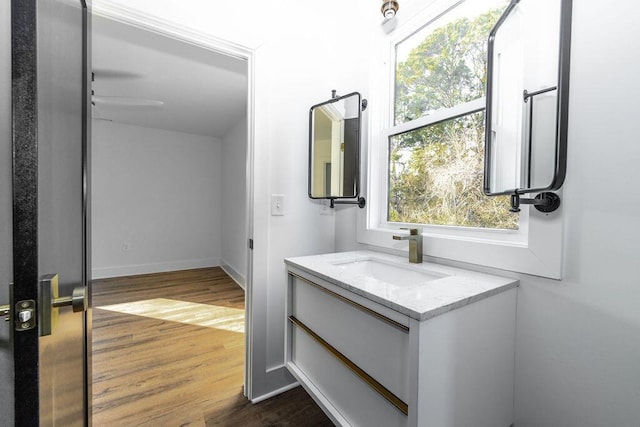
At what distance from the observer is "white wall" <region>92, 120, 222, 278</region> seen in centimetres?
416

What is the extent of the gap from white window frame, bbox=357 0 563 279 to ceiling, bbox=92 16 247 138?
3.92 feet

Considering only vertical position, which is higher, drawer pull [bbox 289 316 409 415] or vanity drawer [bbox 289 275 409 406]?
vanity drawer [bbox 289 275 409 406]

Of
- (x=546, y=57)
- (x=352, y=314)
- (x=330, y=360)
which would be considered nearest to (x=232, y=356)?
(x=330, y=360)

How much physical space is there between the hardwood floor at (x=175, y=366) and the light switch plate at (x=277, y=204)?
1.12 m

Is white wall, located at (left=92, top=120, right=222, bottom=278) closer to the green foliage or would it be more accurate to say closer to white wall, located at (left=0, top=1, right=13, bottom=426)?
the green foliage

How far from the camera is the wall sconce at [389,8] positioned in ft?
4.52

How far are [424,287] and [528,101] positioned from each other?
736 mm

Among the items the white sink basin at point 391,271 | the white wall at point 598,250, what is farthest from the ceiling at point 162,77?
the white wall at point 598,250

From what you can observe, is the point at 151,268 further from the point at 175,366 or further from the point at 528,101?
the point at 528,101

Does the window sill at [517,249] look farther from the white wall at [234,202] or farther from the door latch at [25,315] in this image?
the white wall at [234,202]

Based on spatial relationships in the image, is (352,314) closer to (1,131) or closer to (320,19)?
(1,131)

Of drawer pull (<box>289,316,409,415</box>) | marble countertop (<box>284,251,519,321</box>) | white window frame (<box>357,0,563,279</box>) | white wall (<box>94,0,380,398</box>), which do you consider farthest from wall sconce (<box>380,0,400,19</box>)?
drawer pull (<box>289,316,409,415</box>)

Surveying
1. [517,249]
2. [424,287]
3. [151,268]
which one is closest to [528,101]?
[517,249]

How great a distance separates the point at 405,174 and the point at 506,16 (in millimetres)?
779
